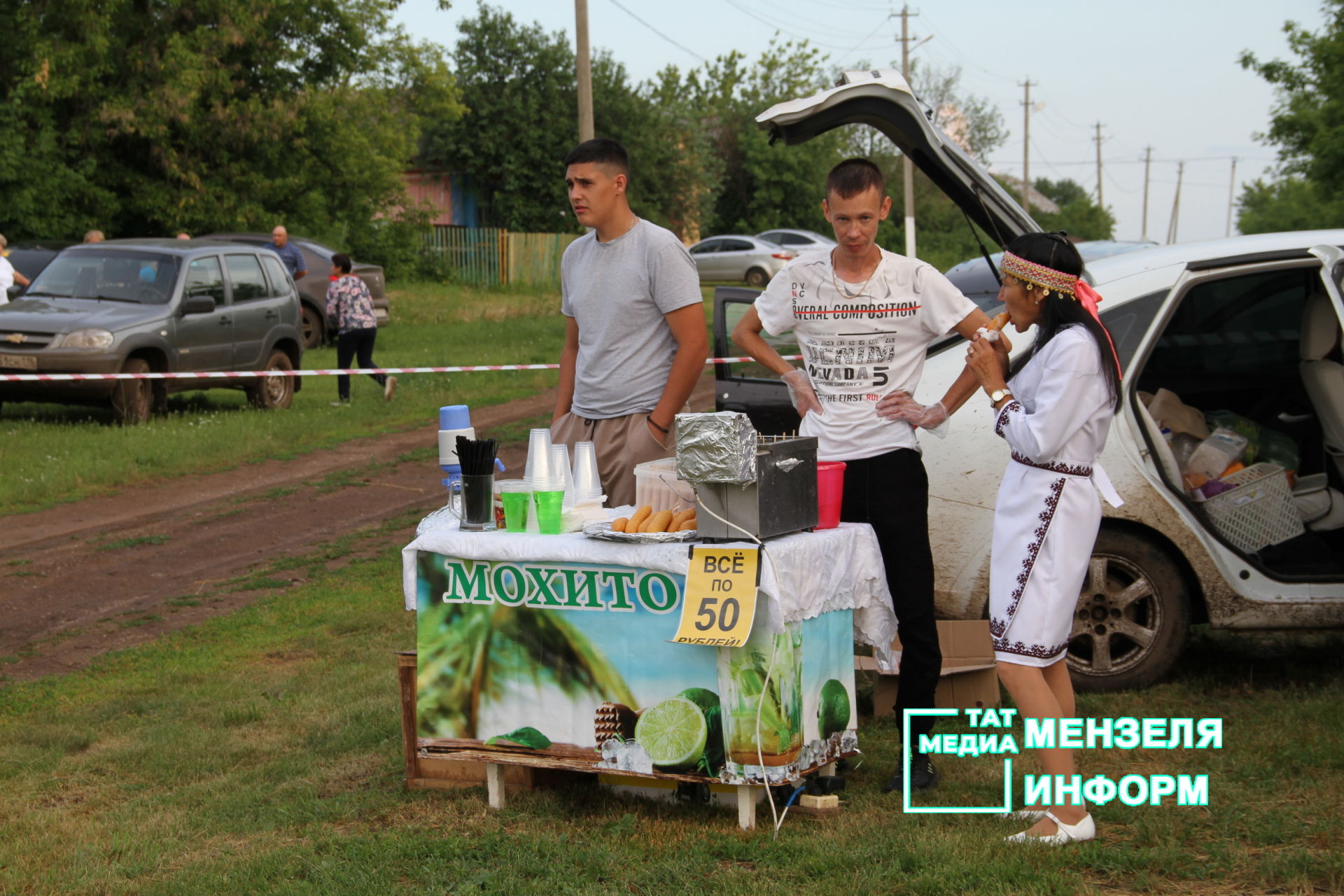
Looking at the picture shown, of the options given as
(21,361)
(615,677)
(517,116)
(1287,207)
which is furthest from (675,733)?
(1287,207)

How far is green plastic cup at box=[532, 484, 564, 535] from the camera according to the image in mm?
4672

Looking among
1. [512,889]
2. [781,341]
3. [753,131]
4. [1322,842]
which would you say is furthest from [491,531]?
[753,131]

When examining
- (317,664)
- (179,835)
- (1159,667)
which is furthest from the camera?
(317,664)

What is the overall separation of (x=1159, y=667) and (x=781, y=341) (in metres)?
4.91

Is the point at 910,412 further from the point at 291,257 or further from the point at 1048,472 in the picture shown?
the point at 291,257

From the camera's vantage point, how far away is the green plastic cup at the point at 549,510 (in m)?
4.67

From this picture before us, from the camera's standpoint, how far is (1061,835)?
4.21 metres

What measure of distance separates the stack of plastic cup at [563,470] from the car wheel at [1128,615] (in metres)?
2.37

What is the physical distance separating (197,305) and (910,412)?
1174 cm

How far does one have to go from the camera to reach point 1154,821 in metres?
4.41

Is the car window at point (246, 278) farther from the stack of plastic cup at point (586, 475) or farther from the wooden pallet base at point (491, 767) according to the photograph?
the stack of plastic cup at point (586, 475)

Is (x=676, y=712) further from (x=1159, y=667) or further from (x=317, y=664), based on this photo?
(x=317, y=664)

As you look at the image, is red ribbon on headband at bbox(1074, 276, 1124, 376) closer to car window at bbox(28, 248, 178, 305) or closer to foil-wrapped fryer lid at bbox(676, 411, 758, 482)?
foil-wrapped fryer lid at bbox(676, 411, 758, 482)

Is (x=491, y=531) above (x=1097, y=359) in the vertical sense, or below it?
below
